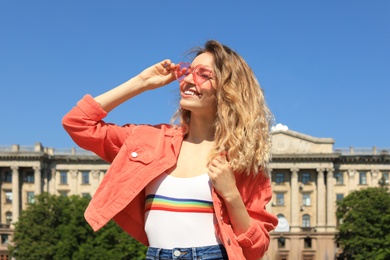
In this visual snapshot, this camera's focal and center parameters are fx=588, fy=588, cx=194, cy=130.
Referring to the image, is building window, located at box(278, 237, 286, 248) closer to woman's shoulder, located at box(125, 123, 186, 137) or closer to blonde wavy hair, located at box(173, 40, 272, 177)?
woman's shoulder, located at box(125, 123, 186, 137)

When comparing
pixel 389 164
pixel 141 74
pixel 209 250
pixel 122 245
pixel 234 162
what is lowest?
pixel 122 245

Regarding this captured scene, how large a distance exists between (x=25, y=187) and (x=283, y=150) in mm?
29356

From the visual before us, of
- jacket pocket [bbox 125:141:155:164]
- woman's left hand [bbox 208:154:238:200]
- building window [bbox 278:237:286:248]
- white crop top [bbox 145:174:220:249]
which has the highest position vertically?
jacket pocket [bbox 125:141:155:164]

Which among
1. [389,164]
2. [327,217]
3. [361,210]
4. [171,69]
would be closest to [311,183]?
[327,217]

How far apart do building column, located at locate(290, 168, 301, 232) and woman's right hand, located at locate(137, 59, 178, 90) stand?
204 ft

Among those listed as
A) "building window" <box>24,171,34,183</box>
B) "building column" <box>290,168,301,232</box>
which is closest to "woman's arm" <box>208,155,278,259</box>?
"building column" <box>290,168,301,232</box>

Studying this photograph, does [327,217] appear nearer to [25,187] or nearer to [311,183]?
[311,183]

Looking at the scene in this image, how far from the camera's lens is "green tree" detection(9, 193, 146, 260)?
4606 centimetres

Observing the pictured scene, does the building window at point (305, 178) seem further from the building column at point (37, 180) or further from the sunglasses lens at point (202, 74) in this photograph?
the sunglasses lens at point (202, 74)

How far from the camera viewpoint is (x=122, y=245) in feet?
152

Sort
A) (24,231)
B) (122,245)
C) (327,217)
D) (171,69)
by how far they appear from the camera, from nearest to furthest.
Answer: (171,69), (122,245), (24,231), (327,217)

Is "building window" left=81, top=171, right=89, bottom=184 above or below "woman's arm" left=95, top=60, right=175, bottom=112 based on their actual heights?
above

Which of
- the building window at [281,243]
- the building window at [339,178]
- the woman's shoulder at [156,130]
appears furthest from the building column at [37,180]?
the woman's shoulder at [156,130]

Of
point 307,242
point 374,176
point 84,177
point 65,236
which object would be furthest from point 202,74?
point 374,176
